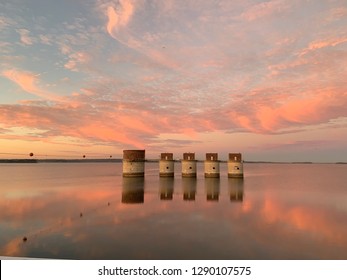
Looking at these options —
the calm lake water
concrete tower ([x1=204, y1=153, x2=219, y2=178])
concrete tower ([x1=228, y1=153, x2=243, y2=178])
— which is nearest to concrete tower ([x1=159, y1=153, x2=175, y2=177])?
concrete tower ([x1=204, y1=153, x2=219, y2=178])

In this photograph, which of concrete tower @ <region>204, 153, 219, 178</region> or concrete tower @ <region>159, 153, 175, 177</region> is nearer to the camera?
concrete tower @ <region>204, 153, 219, 178</region>

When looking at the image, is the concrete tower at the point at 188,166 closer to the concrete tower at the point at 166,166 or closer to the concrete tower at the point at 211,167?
the concrete tower at the point at 166,166

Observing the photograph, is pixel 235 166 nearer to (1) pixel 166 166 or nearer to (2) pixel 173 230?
(1) pixel 166 166

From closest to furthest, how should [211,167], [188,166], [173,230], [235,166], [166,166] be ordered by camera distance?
[173,230] → [235,166] → [211,167] → [188,166] → [166,166]

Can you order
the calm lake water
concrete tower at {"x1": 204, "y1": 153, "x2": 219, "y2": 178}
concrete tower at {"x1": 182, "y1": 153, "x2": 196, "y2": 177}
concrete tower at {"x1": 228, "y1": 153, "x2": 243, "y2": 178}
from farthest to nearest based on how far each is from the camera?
concrete tower at {"x1": 182, "y1": 153, "x2": 196, "y2": 177} < concrete tower at {"x1": 204, "y1": 153, "x2": 219, "y2": 178} < concrete tower at {"x1": 228, "y1": 153, "x2": 243, "y2": 178} < the calm lake water

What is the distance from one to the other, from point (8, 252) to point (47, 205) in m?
17.0

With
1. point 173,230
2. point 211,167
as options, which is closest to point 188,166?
point 211,167

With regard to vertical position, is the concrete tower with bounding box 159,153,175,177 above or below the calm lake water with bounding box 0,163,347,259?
above

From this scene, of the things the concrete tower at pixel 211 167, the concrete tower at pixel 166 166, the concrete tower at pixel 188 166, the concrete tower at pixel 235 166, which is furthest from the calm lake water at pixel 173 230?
the concrete tower at pixel 166 166

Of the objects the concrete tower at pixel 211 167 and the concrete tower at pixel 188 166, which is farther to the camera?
→ the concrete tower at pixel 188 166

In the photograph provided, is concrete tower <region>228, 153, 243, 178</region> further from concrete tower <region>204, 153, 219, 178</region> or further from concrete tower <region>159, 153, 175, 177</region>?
concrete tower <region>159, 153, 175, 177</region>

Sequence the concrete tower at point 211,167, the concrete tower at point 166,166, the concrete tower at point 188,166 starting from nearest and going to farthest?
1. the concrete tower at point 211,167
2. the concrete tower at point 188,166
3. the concrete tower at point 166,166

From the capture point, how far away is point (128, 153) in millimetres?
59656
